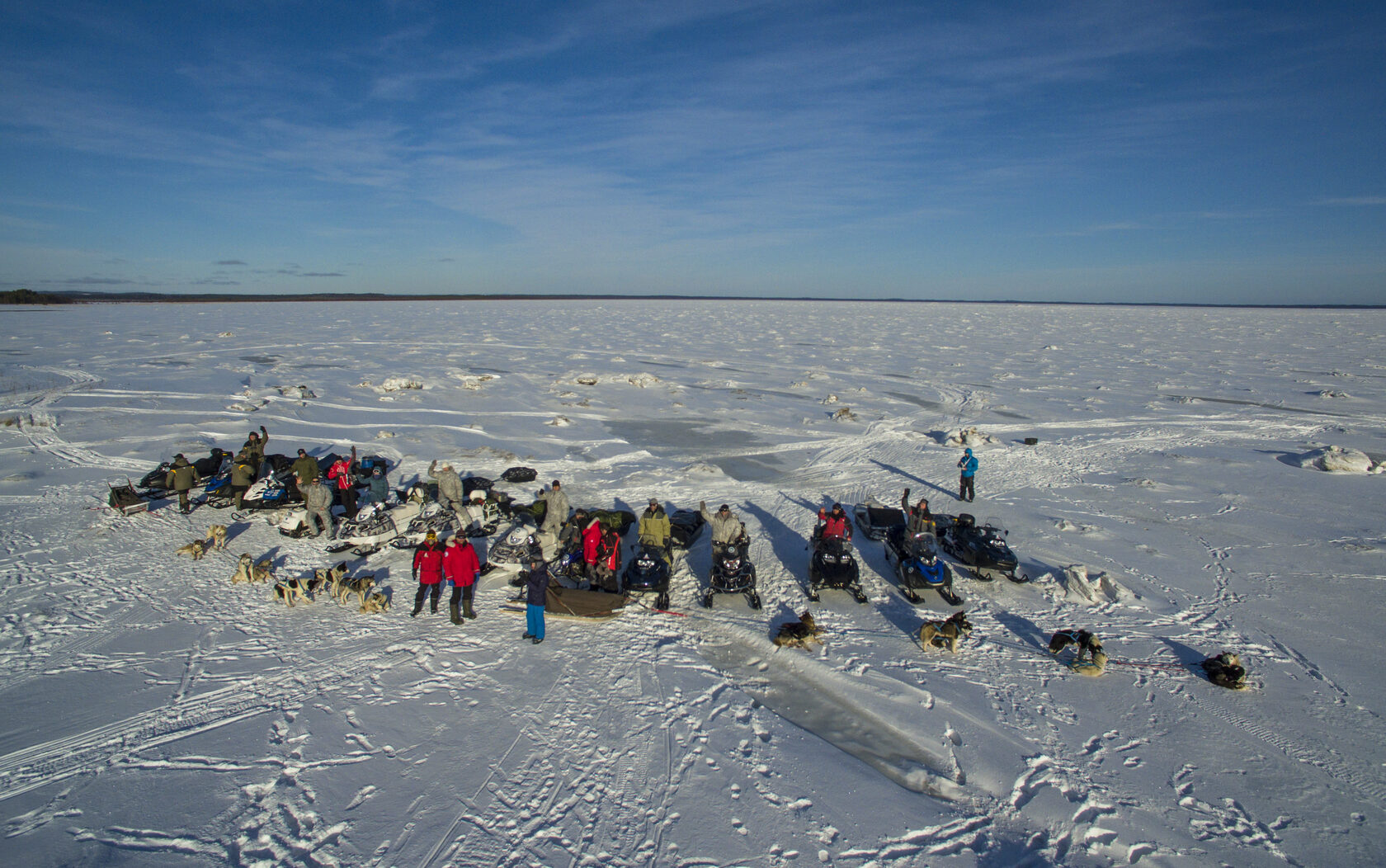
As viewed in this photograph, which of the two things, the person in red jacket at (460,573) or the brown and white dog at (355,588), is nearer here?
the person in red jacket at (460,573)

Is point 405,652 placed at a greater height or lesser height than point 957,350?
lesser

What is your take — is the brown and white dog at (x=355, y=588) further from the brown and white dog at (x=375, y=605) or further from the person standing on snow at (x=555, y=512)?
the person standing on snow at (x=555, y=512)

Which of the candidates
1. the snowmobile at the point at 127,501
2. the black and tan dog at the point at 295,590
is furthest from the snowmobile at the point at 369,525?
the snowmobile at the point at 127,501

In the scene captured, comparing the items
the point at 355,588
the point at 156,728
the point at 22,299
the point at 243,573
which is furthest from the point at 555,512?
the point at 22,299

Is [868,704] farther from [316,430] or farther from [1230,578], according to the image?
[316,430]

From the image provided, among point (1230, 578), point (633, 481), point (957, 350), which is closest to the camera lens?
point (1230, 578)

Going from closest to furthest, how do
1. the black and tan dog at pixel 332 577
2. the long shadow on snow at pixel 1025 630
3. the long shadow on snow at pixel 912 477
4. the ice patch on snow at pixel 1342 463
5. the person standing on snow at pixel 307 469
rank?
1. the long shadow on snow at pixel 1025 630
2. the black and tan dog at pixel 332 577
3. the person standing on snow at pixel 307 469
4. the long shadow on snow at pixel 912 477
5. the ice patch on snow at pixel 1342 463

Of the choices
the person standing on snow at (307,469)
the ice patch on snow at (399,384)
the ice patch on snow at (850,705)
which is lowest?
the ice patch on snow at (850,705)

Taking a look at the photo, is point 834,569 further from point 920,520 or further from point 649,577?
point 649,577

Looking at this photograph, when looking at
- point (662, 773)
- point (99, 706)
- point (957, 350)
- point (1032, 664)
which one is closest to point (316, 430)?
point (99, 706)
